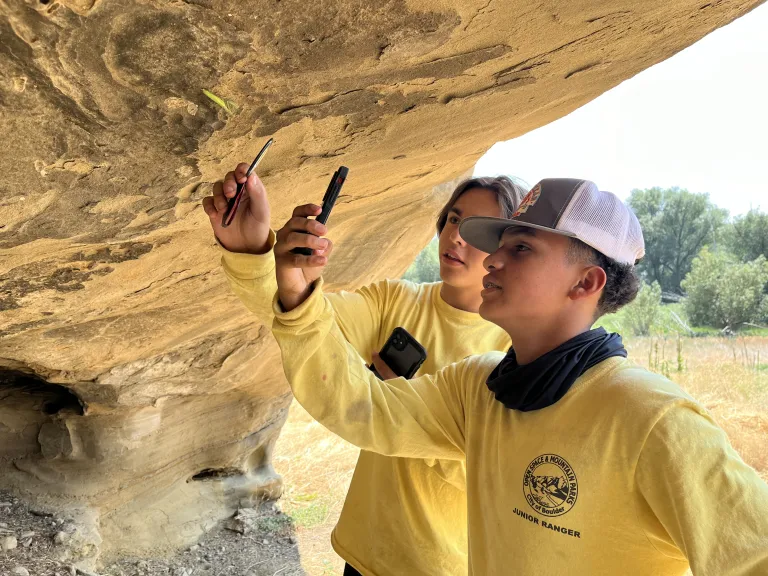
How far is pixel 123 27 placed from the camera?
99cm

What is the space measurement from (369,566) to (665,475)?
0.92m

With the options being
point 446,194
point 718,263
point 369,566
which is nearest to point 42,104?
point 369,566

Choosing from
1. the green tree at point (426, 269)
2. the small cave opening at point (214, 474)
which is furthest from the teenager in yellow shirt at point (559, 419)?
the green tree at point (426, 269)

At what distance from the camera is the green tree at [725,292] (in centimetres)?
1284

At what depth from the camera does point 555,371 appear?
117cm

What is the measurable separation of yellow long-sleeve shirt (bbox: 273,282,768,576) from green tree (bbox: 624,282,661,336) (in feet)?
40.9

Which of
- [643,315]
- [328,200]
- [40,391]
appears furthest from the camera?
[643,315]

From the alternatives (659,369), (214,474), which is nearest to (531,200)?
(214,474)

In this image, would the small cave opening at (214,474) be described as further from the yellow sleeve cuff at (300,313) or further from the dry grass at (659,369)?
the yellow sleeve cuff at (300,313)

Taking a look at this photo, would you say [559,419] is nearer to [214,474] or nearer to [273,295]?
[273,295]

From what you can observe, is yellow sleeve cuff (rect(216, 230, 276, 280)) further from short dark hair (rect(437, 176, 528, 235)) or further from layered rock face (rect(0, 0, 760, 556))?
short dark hair (rect(437, 176, 528, 235))

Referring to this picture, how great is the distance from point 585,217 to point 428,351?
0.65m

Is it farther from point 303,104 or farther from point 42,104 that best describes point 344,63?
point 42,104

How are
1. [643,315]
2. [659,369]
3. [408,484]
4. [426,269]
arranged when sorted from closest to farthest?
[408,484]
[659,369]
[643,315]
[426,269]
